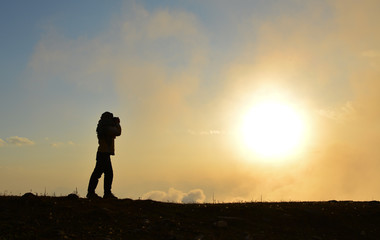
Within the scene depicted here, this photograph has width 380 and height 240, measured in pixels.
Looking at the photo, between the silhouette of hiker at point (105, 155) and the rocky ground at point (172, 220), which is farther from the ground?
the silhouette of hiker at point (105, 155)

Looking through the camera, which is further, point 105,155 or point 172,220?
point 105,155

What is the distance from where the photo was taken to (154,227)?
39.5 feet

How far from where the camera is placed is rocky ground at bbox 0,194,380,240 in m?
11.5

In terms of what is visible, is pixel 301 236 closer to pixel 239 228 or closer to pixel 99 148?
pixel 239 228

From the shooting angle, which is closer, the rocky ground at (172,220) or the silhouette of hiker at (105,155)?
the rocky ground at (172,220)

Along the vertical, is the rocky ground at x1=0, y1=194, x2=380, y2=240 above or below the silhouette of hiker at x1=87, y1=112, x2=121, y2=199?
below

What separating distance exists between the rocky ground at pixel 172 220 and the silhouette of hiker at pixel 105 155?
205 cm

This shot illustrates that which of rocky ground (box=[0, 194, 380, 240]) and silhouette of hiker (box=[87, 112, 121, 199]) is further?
silhouette of hiker (box=[87, 112, 121, 199])

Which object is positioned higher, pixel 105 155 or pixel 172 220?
pixel 105 155

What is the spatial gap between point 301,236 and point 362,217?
3.58m

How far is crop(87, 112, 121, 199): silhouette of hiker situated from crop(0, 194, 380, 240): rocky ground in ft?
6.72

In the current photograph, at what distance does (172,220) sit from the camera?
1270 cm

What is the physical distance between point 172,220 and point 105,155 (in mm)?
5899

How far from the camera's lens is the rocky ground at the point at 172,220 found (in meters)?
11.5
